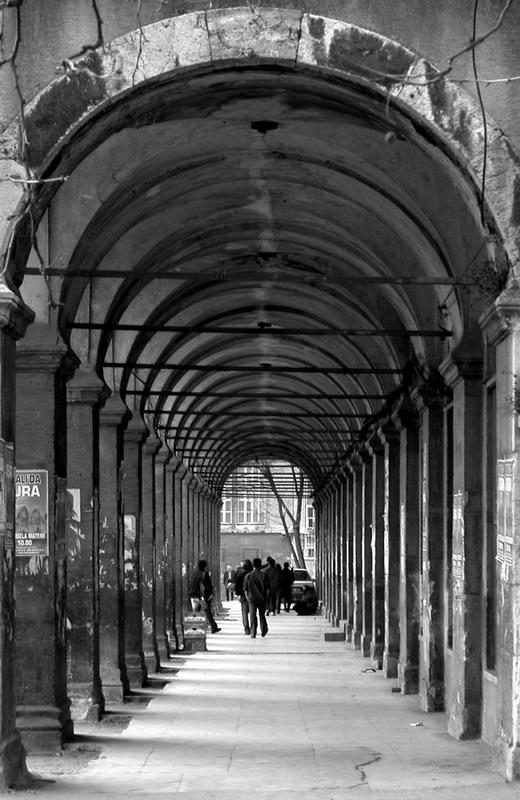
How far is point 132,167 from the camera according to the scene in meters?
13.9

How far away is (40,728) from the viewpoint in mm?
12812

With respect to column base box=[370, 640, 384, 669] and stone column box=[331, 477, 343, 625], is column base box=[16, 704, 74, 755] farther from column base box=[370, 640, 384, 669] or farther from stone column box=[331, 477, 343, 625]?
stone column box=[331, 477, 343, 625]

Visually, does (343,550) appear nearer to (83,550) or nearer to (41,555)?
(83,550)

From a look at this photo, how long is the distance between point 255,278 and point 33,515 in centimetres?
316

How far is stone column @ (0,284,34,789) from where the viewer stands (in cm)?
1021

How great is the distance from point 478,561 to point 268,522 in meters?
72.7

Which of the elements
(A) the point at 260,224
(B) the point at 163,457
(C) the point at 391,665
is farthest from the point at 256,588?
(A) the point at 260,224

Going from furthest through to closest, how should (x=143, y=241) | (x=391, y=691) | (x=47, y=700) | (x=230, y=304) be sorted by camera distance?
(x=230, y=304) → (x=391, y=691) → (x=143, y=241) → (x=47, y=700)

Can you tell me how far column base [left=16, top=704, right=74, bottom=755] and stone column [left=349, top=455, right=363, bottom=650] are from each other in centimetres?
1517

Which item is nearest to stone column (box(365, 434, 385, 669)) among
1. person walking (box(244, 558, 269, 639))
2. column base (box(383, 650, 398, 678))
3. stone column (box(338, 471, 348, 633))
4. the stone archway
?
column base (box(383, 650, 398, 678))

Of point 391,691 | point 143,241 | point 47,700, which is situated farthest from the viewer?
point 391,691

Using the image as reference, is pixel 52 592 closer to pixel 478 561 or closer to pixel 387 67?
pixel 478 561

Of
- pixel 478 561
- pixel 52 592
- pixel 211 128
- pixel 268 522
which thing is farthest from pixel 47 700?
pixel 268 522

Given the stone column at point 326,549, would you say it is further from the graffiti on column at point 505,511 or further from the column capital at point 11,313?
the column capital at point 11,313
